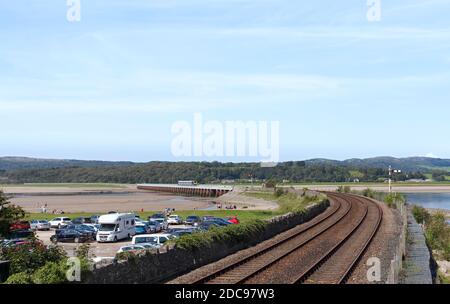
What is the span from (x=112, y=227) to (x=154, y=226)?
28.5ft

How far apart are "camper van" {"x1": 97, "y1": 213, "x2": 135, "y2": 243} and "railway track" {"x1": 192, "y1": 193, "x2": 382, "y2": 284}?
12883 millimetres

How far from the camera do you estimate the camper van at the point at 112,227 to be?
147ft

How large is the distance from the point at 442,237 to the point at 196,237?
30.8 m

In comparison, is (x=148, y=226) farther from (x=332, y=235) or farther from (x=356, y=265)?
(x=356, y=265)

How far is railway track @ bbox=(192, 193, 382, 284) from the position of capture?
22.9m

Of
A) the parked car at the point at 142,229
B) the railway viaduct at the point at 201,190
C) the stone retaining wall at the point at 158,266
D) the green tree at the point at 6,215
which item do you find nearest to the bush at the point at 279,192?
the railway viaduct at the point at 201,190

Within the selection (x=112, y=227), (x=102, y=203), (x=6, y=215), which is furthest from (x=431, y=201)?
(x=6, y=215)

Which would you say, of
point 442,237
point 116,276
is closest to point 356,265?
point 116,276

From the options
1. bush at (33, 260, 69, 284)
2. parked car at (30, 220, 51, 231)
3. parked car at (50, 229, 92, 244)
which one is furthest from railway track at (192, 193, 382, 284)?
parked car at (30, 220, 51, 231)

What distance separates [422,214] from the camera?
62.2 meters

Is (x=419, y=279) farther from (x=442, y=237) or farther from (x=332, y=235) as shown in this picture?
(x=442, y=237)

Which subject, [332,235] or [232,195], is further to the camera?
[232,195]
